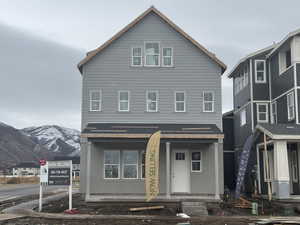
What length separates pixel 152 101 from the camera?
24594mm

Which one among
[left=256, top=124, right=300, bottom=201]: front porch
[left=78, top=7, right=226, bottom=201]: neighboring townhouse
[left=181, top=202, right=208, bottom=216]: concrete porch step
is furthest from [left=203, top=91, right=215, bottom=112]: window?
[left=181, top=202, right=208, bottom=216]: concrete porch step

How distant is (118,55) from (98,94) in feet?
8.12

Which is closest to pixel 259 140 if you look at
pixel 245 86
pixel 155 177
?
pixel 245 86

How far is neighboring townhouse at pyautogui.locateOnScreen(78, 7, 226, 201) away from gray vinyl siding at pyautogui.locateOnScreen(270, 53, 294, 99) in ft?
12.7

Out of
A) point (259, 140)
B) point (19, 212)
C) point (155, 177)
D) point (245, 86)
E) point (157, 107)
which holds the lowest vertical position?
point (19, 212)

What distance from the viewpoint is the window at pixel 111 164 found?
23.4 m

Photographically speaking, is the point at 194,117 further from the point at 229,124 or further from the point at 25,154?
the point at 25,154

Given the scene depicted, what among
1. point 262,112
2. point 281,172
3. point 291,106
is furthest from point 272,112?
point 281,172

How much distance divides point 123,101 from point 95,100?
1543mm

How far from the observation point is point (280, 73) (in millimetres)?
26438

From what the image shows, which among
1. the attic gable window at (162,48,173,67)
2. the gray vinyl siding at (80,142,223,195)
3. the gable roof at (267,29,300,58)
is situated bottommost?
the gray vinyl siding at (80,142,223,195)

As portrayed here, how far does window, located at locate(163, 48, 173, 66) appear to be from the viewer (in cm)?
2500

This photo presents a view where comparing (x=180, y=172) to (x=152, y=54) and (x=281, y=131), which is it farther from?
(x=152, y=54)

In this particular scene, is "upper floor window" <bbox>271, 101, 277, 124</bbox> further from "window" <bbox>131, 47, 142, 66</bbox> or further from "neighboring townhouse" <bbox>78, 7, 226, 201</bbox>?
"window" <bbox>131, 47, 142, 66</bbox>
